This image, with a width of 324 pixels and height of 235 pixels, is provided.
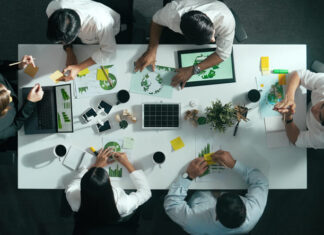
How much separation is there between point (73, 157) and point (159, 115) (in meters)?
0.68

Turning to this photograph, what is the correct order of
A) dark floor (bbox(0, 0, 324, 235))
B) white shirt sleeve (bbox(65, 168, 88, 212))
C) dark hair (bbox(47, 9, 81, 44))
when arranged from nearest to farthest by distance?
dark hair (bbox(47, 9, 81, 44))
white shirt sleeve (bbox(65, 168, 88, 212))
dark floor (bbox(0, 0, 324, 235))

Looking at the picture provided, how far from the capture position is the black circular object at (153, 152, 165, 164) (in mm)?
2039

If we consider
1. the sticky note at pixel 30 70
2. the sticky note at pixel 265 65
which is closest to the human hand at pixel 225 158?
the sticky note at pixel 265 65

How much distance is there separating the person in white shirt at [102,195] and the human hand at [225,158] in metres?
0.53

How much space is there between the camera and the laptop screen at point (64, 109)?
6.77 ft

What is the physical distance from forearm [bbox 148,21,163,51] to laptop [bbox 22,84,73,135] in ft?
2.17

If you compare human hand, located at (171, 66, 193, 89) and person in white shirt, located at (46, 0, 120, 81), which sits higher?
person in white shirt, located at (46, 0, 120, 81)

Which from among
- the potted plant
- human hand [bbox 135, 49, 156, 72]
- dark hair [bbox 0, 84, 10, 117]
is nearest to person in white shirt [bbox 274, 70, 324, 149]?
the potted plant

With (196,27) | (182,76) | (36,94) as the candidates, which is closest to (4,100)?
(36,94)

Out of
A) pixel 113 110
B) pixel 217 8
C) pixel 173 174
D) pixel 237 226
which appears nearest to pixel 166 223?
pixel 173 174

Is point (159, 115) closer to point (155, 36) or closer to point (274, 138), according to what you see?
point (155, 36)

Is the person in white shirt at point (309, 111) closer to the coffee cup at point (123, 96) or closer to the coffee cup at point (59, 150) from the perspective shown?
the coffee cup at point (123, 96)

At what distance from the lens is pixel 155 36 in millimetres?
2078

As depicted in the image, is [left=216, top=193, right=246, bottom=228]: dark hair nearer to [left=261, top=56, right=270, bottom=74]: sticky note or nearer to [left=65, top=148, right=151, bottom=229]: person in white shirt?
[left=65, top=148, right=151, bottom=229]: person in white shirt
